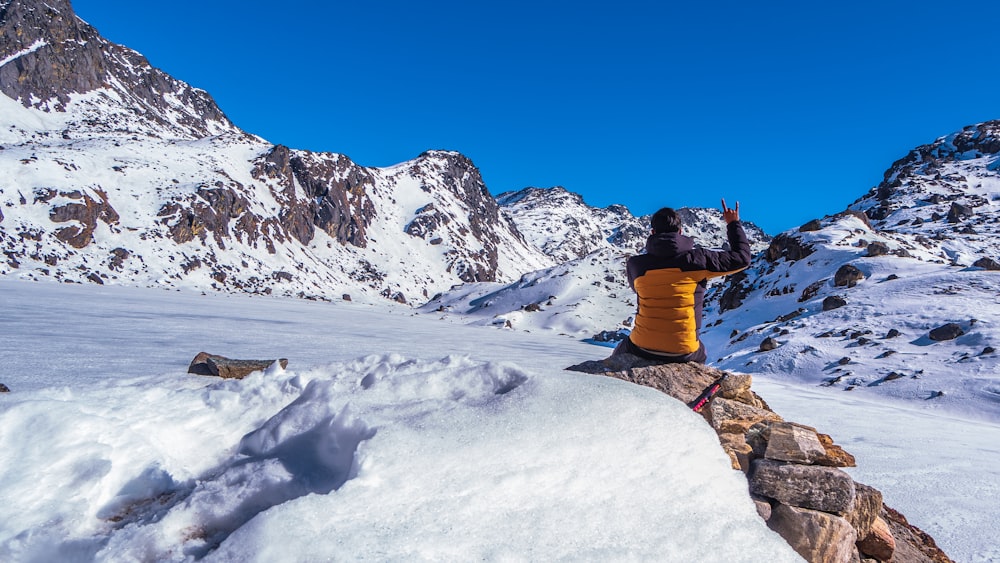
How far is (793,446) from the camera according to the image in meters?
3.55

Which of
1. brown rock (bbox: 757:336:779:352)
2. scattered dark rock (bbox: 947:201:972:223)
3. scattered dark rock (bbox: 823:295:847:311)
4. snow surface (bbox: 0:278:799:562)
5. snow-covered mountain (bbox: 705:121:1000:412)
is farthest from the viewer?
scattered dark rock (bbox: 947:201:972:223)

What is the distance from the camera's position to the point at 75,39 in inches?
4596

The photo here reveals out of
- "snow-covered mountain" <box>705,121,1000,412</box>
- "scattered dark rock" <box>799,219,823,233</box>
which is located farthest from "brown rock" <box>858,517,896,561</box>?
"scattered dark rock" <box>799,219,823,233</box>

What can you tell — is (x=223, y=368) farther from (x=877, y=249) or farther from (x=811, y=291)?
(x=877, y=249)

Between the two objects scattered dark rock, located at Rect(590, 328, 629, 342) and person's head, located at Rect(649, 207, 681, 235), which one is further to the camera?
scattered dark rock, located at Rect(590, 328, 629, 342)

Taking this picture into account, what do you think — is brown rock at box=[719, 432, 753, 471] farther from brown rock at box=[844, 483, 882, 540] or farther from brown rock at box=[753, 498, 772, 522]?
brown rock at box=[844, 483, 882, 540]

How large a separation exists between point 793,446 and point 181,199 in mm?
84696

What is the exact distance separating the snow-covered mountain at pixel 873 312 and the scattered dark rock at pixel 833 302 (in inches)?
2.5

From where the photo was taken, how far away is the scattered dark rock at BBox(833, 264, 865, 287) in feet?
70.5

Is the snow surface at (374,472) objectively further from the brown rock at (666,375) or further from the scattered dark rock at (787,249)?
the scattered dark rock at (787,249)

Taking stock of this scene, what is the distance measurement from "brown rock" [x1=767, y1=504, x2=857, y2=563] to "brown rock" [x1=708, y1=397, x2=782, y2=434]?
0.75 metres

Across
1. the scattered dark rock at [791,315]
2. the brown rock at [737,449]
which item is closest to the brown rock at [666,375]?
the brown rock at [737,449]

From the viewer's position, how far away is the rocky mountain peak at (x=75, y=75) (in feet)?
332

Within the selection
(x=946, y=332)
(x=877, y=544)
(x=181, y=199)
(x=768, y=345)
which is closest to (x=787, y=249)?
(x=768, y=345)
